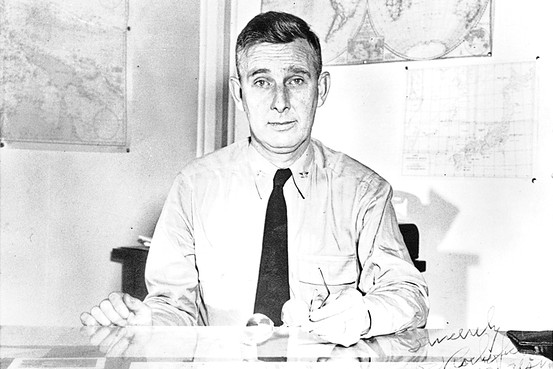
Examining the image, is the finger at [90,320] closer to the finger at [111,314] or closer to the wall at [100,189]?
the finger at [111,314]

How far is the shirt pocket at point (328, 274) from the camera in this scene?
5.01 feet

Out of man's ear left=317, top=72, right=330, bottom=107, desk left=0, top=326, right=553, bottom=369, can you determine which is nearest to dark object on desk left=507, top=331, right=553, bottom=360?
desk left=0, top=326, right=553, bottom=369

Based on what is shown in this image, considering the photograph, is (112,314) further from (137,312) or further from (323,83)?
(323,83)

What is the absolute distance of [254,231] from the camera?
157 cm

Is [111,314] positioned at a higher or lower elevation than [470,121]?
lower

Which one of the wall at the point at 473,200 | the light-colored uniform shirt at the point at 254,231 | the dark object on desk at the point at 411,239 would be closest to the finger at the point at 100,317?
the light-colored uniform shirt at the point at 254,231

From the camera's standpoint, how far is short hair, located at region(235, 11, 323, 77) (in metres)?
1.52

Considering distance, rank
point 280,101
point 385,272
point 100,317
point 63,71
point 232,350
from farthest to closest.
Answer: point 63,71 < point 280,101 < point 385,272 < point 100,317 < point 232,350

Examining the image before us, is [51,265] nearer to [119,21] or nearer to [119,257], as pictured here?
[119,257]

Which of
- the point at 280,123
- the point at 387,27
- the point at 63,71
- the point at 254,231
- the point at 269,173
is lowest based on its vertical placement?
the point at 254,231

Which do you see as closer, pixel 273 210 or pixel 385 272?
pixel 385 272

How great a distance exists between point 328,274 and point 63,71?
877mm

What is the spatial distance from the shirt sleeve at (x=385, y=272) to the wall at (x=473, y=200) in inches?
23.2
